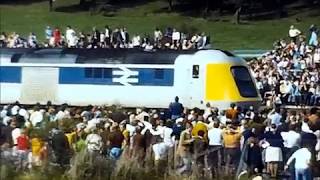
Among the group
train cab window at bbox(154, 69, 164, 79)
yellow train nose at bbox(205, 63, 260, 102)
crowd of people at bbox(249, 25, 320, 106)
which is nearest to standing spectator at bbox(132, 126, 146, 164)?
crowd of people at bbox(249, 25, 320, 106)

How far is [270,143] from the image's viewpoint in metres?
7.75

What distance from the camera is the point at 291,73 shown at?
10.2 meters

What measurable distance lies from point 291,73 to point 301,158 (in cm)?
295

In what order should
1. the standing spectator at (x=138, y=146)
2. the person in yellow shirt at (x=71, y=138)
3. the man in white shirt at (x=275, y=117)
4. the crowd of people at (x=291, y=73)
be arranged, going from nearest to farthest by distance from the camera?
Answer: 1. the person in yellow shirt at (x=71, y=138)
2. the standing spectator at (x=138, y=146)
3. the man in white shirt at (x=275, y=117)
4. the crowd of people at (x=291, y=73)

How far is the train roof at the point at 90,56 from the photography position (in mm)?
8008

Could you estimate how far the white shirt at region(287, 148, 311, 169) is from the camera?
7336 millimetres

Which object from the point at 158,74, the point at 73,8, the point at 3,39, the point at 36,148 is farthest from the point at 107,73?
the point at 36,148

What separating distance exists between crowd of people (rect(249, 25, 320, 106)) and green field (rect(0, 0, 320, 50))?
36 centimetres

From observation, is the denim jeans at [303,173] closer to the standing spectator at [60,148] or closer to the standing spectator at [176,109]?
the standing spectator at [176,109]

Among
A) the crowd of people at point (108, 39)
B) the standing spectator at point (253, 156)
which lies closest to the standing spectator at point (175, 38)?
the crowd of people at point (108, 39)

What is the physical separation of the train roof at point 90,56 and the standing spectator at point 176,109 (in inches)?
21.0

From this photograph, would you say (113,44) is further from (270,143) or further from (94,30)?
(270,143)

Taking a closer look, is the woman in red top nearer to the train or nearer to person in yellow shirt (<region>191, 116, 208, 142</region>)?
the train

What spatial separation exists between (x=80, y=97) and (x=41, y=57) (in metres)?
0.92
